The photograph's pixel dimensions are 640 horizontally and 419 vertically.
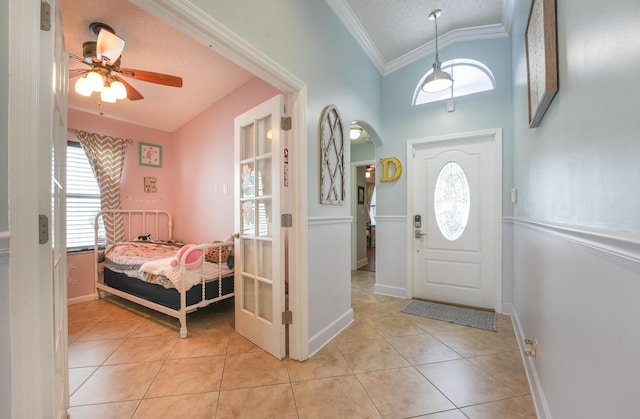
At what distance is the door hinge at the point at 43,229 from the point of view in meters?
0.81

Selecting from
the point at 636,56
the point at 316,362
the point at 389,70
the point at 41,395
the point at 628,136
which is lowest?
the point at 316,362

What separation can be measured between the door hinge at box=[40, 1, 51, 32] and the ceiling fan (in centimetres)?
131

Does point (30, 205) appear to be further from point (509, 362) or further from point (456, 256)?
point (456, 256)

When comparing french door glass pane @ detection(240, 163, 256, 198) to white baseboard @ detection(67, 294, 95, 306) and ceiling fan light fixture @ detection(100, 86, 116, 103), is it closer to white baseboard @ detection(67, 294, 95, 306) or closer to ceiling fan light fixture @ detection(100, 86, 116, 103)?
ceiling fan light fixture @ detection(100, 86, 116, 103)

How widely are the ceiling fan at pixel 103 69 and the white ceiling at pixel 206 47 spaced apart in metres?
0.17

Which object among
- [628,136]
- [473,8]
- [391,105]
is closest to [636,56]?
[628,136]

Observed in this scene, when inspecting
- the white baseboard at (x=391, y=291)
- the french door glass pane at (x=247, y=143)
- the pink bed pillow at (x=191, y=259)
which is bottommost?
the white baseboard at (x=391, y=291)

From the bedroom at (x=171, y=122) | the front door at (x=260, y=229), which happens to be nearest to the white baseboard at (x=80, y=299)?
the bedroom at (x=171, y=122)

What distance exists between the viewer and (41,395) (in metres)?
0.79

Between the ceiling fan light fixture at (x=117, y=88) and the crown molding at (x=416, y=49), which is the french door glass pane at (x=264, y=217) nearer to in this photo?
the ceiling fan light fixture at (x=117, y=88)

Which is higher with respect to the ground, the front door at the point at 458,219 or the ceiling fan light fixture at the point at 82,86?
the ceiling fan light fixture at the point at 82,86

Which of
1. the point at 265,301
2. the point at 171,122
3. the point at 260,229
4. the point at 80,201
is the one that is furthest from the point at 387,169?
the point at 80,201

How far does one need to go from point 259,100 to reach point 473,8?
94.9 inches

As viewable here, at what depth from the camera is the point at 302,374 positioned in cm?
173
